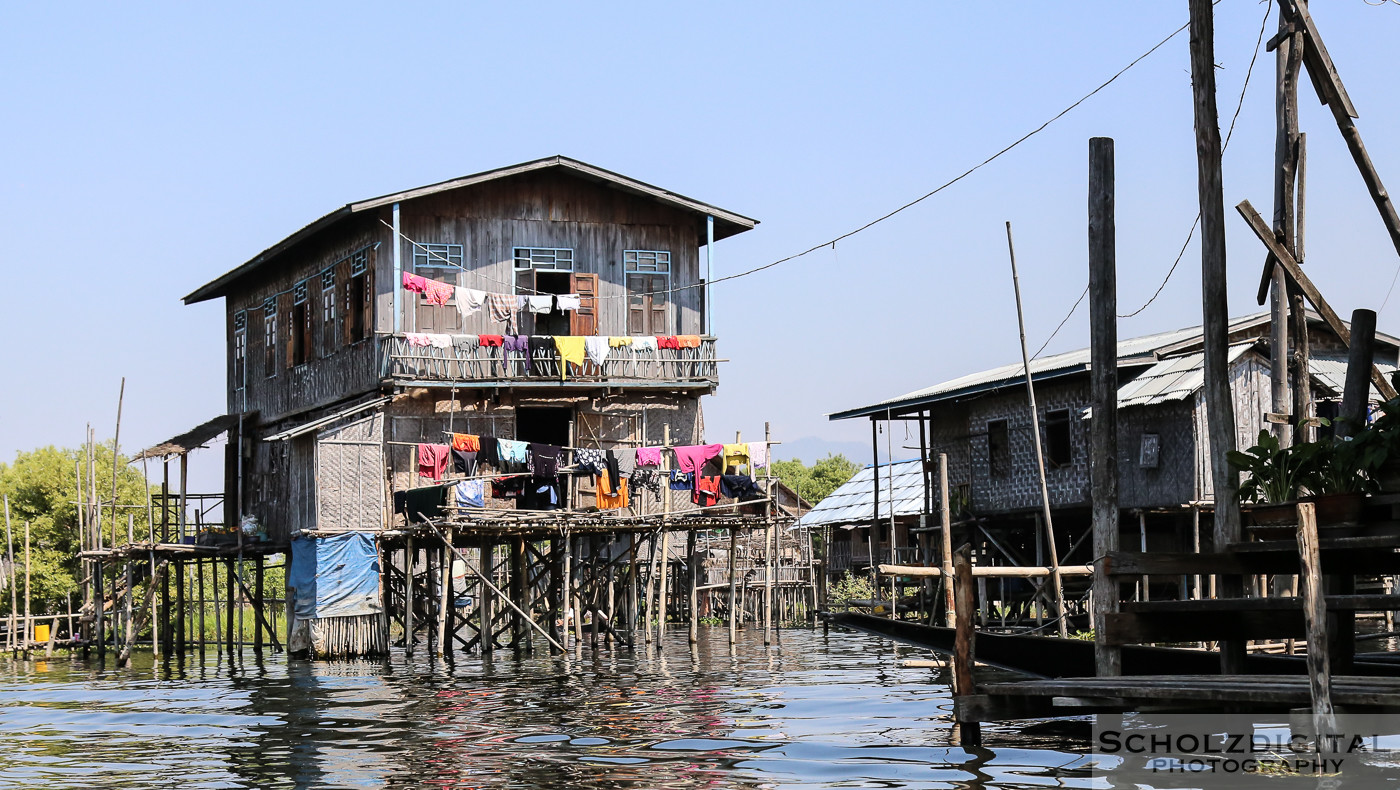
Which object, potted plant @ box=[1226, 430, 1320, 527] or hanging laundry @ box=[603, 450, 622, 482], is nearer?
potted plant @ box=[1226, 430, 1320, 527]

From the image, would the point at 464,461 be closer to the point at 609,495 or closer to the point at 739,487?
the point at 609,495

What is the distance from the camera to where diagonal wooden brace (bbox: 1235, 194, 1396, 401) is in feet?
35.1

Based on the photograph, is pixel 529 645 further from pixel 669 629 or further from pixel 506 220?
pixel 669 629

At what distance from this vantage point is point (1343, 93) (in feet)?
36.3

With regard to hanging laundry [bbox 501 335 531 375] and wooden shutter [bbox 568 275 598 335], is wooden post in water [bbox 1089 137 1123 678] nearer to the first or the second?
hanging laundry [bbox 501 335 531 375]

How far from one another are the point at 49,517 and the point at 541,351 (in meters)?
23.7

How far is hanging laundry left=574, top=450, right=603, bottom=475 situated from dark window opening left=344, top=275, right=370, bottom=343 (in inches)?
191

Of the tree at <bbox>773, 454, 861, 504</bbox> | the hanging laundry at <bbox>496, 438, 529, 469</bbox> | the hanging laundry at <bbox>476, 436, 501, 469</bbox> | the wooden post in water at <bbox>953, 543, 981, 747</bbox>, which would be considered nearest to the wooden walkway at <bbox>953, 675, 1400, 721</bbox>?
the wooden post in water at <bbox>953, 543, 981, 747</bbox>

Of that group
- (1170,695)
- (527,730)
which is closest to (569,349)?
(527,730)

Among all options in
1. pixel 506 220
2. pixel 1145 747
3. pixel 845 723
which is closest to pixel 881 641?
pixel 506 220

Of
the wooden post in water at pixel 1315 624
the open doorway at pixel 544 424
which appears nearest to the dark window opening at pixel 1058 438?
the open doorway at pixel 544 424

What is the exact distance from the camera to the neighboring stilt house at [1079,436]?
27703 mm

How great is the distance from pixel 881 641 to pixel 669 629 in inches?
348

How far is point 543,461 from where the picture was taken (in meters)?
26.1
